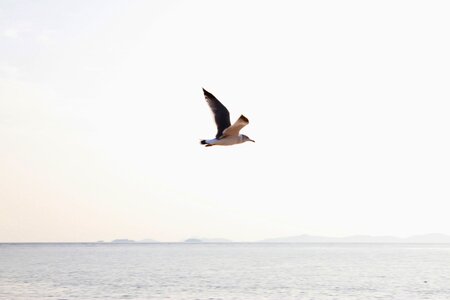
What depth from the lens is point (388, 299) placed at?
46062 millimetres

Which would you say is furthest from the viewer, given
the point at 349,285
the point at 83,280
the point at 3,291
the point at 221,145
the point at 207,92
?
the point at 83,280

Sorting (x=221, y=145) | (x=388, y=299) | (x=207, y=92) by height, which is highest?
(x=207, y=92)

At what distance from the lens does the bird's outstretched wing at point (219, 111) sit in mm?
15477

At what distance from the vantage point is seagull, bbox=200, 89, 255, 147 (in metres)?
13.7

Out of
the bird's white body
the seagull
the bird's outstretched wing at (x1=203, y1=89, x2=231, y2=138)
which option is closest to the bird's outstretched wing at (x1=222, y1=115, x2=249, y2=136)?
the seagull

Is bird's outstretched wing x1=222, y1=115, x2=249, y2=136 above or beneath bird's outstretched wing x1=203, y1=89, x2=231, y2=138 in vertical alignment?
beneath

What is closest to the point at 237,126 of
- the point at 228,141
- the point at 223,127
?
the point at 228,141

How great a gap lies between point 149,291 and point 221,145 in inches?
1468

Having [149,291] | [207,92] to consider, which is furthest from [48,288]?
[207,92]

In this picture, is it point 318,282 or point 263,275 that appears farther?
point 263,275

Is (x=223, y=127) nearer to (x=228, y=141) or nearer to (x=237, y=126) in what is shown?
(x=228, y=141)

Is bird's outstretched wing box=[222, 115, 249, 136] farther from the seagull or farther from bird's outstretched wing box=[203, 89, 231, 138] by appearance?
bird's outstretched wing box=[203, 89, 231, 138]

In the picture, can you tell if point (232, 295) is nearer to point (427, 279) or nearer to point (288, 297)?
point (288, 297)

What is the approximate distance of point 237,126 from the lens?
1370 cm
